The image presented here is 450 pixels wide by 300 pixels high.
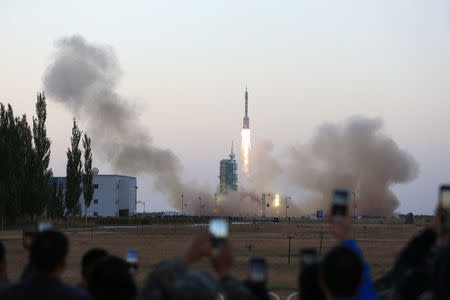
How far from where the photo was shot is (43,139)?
82062 mm

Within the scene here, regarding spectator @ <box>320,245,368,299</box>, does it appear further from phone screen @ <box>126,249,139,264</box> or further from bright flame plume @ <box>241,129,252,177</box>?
bright flame plume @ <box>241,129,252,177</box>

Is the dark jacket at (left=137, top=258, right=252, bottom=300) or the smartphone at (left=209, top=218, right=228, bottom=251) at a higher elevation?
the smartphone at (left=209, top=218, right=228, bottom=251)

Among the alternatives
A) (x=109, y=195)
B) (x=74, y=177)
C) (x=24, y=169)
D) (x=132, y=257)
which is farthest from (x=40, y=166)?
(x=132, y=257)

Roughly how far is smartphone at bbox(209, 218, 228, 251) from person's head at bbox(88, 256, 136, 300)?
3.03ft

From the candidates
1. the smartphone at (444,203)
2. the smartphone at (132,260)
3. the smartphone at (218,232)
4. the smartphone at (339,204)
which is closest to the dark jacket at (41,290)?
the smartphone at (132,260)

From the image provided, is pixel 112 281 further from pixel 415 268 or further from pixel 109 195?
pixel 109 195

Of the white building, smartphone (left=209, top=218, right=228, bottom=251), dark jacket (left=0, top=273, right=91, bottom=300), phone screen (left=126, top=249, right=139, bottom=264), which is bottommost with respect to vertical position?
dark jacket (left=0, top=273, right=91, bottom=300)

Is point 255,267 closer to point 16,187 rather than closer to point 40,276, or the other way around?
point 40,276

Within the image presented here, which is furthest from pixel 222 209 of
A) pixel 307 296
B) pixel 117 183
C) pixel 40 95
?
pixel 307 296

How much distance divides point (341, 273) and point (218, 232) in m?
0.88

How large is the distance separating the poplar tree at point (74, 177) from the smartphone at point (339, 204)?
9030 centimetres

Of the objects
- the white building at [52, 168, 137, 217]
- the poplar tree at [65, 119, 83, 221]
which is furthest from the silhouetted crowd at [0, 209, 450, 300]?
the white building at [52, 168, 137, 217]

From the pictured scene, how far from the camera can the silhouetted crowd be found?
406 centimetres

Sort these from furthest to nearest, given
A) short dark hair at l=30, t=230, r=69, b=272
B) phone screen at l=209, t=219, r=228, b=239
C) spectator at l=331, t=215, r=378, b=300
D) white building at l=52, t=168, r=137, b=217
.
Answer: white building at l=52, t=168, r=137, b=217 → spectator at l=331, t=215, r=378, b=300 → short dark hair at l=30, t=230, r=69, b=272 → phone screen at l=209, t=219, r=228, b=239
